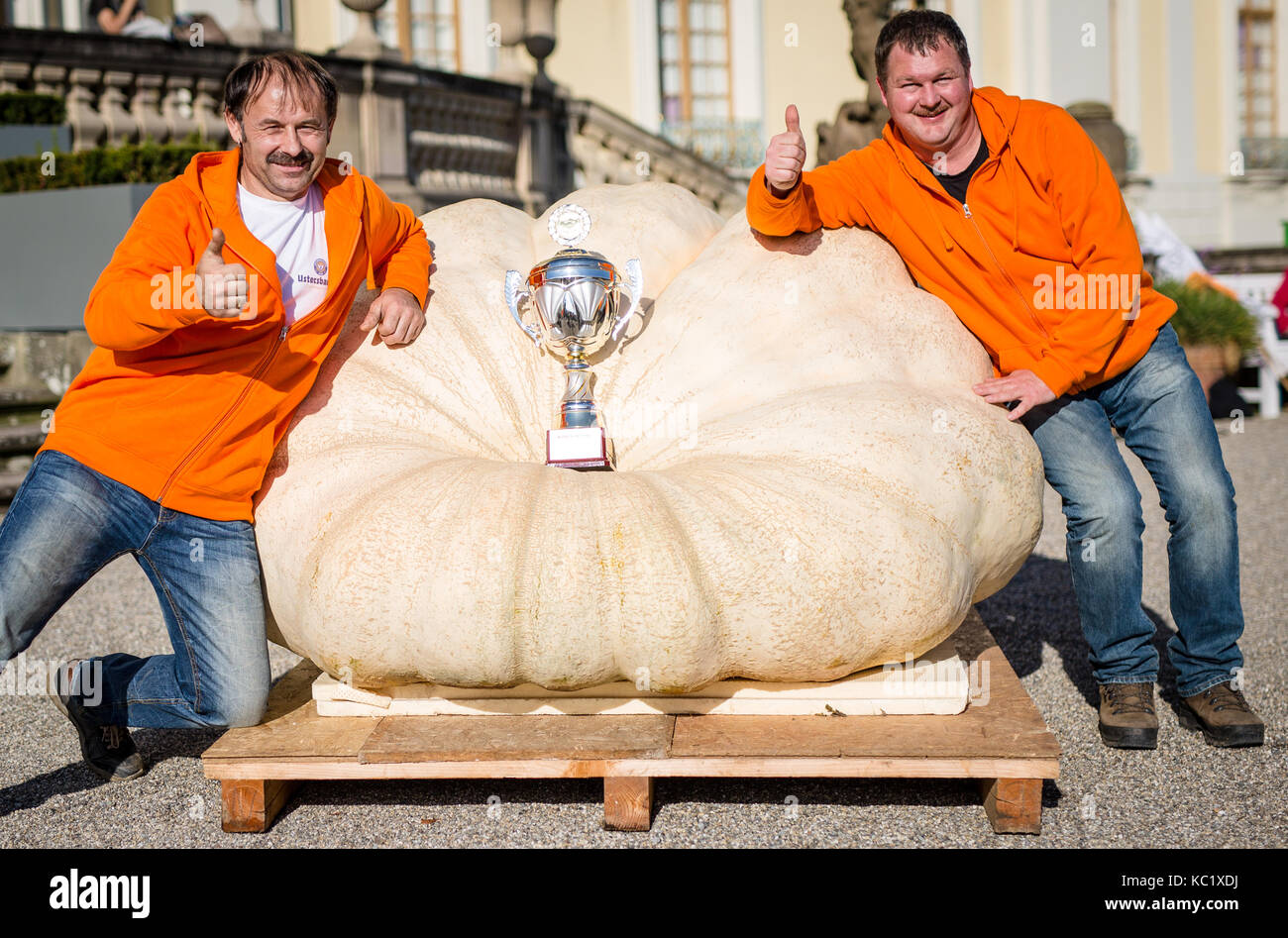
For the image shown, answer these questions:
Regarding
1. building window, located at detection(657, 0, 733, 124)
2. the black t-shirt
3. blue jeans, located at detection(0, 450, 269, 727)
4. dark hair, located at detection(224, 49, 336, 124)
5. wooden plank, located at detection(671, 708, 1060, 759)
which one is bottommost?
wooden plank, located at detection(671, 708, 1060, 759)

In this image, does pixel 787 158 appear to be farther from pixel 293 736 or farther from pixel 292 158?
pixel 293 736

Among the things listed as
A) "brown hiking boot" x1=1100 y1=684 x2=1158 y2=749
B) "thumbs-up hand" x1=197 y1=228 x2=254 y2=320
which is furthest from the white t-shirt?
"brown hiking boot" x1=1100 y1=684 x2=1158 y2=749

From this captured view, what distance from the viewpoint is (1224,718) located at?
3225 millimetres

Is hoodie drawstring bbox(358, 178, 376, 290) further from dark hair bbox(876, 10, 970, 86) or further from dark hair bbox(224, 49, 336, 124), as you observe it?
dark hair bbox(876, 10, 970, 86)

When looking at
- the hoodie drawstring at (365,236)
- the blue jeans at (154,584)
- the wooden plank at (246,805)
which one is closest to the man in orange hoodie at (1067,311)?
the hoodie drawstring at (365,236)

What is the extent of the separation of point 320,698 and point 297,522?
491 millimetres

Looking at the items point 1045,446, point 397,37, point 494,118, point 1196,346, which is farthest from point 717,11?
point 1045,446

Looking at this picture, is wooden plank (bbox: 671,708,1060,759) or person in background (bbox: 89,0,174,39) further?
person in background (bbox: 89,0,174,39)

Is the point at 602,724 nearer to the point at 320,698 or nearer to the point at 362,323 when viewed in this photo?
the point at 320,698

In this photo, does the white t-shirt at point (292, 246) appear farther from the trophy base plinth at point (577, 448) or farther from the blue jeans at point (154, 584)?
the trophy base plinth at point (577, 448)

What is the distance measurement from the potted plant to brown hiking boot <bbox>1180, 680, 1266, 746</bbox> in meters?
6.81

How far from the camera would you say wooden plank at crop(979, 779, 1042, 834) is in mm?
2715

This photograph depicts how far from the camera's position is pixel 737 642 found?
271 cm

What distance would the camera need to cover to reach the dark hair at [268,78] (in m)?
2.87
